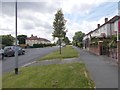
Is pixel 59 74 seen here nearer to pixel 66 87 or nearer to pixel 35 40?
pixel 66 87

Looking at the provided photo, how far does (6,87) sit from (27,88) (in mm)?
1125

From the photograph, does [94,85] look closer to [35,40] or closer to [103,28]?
[103,28]

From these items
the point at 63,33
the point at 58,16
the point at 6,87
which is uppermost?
the point at 58,16

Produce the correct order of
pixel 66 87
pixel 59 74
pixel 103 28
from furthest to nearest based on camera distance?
pixel 103 28 < pixel 59 74 < pixel 66 87

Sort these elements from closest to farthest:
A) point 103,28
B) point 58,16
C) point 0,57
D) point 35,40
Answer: point 0,57, point 58,16, point 103,28, point 35,40

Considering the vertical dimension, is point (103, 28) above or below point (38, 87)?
above

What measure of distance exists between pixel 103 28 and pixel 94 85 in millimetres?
47188

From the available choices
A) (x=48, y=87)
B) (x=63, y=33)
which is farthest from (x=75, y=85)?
(x=63, y=33)

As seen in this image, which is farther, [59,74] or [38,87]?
[59,74]

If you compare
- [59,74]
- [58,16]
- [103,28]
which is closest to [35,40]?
[103,28]

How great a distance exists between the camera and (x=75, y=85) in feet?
28.5

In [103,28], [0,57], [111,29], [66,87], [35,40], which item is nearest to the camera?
[66,87]

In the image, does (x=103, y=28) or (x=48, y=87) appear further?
(x=103, y=28)

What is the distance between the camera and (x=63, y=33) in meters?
30.9
